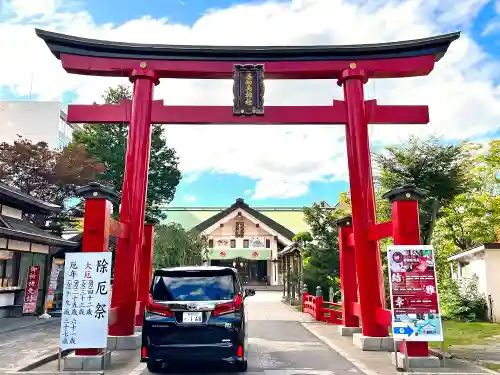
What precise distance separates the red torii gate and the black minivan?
12.6 feet

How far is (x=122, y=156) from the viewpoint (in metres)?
28.7

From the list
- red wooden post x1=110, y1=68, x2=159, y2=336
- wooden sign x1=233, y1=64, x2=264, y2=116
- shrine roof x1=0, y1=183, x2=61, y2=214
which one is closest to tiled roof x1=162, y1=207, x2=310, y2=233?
shrine roof x1=0, y1=183, x2=61, y2=214

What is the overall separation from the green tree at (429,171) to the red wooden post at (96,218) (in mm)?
10393

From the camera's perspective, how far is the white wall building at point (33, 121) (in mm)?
46125

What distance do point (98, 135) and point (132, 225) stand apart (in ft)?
65.0

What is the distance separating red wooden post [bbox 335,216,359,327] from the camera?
12258mm

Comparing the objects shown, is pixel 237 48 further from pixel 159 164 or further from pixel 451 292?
pixel 159 164

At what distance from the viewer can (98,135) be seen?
28.8m

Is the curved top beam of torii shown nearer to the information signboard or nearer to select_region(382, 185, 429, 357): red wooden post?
select_region(382, 185, 429, 357): red wooden post

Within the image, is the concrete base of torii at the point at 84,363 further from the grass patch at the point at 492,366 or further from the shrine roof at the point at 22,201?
the shrine roof at the point at 22,201

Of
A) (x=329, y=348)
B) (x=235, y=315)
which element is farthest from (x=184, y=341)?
(x=329, y=348)

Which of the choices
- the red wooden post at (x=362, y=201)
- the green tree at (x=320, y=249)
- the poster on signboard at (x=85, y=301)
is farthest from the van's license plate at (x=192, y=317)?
the green tree at (x=320, y=249)

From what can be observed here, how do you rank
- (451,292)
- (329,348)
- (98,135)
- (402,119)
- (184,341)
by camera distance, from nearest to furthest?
(184,341) < (329,348) < (402,119) < (451,292) < (98,135)

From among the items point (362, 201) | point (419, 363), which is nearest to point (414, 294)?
point (419, 363)
